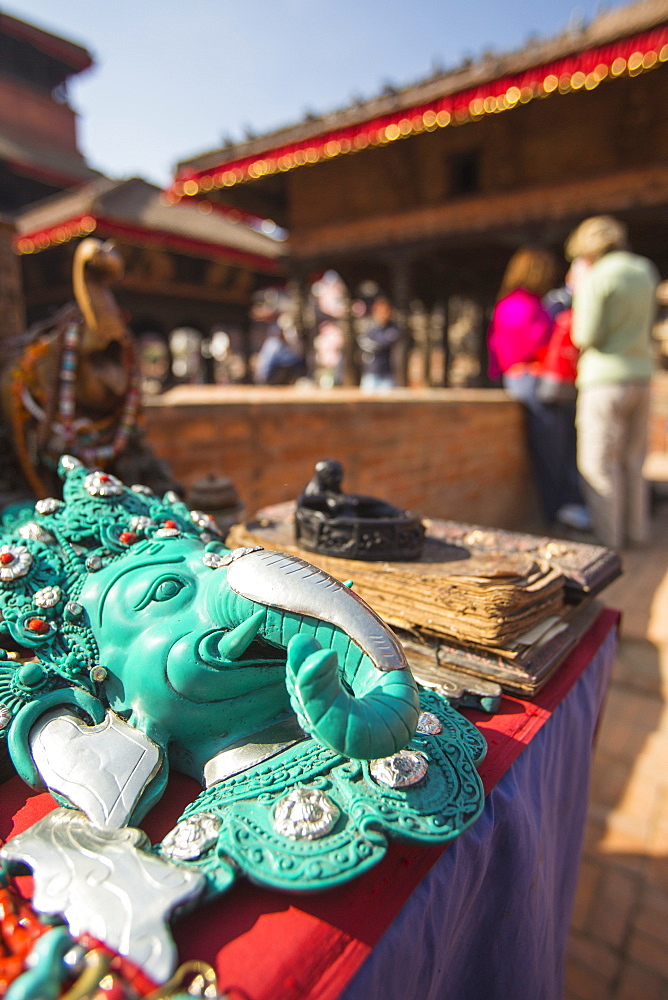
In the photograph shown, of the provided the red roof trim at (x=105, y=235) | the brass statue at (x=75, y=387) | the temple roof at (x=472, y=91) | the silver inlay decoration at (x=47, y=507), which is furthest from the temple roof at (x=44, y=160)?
the silver inlay decoration at (x=47, y=507)

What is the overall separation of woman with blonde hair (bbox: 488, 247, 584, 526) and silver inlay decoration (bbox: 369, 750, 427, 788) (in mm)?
4675

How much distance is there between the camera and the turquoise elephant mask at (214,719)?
2.24 feet

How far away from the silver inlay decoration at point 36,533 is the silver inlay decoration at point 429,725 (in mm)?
772

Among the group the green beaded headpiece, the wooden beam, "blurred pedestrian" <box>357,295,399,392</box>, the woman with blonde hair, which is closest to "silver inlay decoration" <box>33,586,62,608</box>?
the green beaded headpiece

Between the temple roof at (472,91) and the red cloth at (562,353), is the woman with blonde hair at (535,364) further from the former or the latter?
the temple roof at (472,91)

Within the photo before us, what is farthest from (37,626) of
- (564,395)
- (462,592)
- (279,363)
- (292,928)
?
(279,363)

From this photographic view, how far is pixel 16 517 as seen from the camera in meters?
1.44

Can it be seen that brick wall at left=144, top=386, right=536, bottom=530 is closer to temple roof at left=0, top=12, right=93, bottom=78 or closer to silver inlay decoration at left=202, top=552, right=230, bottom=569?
silver inlay decoration at left=202, top=552, right=230, bottom=569

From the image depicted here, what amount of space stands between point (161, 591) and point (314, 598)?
290 mm

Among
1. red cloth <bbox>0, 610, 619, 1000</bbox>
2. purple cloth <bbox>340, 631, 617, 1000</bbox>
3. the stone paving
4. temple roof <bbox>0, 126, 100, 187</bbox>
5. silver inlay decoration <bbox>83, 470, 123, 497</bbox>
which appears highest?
temple roof <bbox>0, 126, 100, 187</bbox>

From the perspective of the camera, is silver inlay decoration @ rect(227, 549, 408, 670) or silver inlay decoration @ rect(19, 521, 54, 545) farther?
silver inlay decoration @ rect(19, 521, 54, 545)

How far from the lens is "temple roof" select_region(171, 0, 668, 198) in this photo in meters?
4.13

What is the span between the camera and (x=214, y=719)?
0.87 metres

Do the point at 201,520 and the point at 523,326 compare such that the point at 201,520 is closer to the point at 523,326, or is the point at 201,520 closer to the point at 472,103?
the point at 523,326
